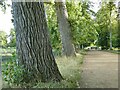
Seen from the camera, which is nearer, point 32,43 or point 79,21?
point 32,43

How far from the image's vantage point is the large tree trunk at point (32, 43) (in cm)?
529

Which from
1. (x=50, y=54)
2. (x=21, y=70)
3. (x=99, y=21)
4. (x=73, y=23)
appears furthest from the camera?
(x=99, y=21)

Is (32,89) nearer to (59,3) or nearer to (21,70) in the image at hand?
(21,70)

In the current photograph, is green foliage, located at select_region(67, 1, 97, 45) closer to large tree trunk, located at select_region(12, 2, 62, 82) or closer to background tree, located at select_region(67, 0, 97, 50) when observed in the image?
background tree, located at select_region(67, 0, 97, 50)

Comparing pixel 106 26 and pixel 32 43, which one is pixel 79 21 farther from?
pixel 32 43

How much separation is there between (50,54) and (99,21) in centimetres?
2525

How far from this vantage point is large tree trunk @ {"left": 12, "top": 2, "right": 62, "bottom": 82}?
5.29 meters

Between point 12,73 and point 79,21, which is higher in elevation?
point 79,21

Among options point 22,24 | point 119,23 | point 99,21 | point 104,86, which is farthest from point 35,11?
point 99,21

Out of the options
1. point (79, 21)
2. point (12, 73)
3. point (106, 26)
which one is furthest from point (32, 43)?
point (106, 26)

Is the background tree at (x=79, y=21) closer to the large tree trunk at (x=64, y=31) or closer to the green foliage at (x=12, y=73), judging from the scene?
the large tree trunk at (x=64, y=31)

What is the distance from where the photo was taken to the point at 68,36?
14.8 meters

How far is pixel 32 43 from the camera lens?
5.30 m

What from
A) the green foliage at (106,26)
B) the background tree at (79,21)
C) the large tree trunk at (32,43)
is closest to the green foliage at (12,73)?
the large tree trunk at (32,43)
